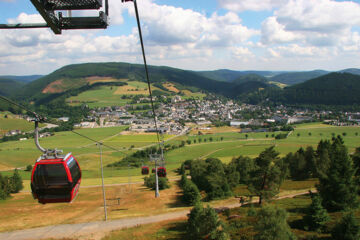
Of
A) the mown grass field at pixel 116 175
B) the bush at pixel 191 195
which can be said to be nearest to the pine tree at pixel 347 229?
the mown grass field at pixel 116 175

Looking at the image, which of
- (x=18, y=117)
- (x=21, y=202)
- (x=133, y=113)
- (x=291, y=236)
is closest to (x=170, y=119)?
(x=133, y=113)

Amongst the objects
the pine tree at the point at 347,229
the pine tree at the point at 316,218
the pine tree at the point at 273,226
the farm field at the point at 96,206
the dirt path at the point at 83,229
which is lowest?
the farm field at the point at 96,206

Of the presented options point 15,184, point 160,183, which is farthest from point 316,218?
point 15,184

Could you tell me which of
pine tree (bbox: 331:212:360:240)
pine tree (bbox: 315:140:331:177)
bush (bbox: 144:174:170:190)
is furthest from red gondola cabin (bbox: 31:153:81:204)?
pine tree (bbox: 315:140:331:177)

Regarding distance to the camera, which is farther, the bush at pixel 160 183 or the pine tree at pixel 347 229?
the bush at pixel 160 183

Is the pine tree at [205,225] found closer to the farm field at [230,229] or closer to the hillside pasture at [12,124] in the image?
the farm field at [230,229]

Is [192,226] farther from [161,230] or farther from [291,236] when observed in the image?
[291,236]
